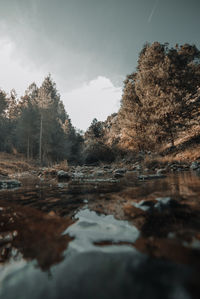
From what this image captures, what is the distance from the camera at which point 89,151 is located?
1845cm

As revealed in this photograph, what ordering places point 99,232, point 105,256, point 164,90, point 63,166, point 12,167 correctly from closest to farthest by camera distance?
point 105,256, point 99,232, point 164,90, point 63,166, point 12,167

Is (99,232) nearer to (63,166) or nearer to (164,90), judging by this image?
(63,166)

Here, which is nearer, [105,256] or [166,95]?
[105,256]

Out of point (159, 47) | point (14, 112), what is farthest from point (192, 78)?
point (14, 112)

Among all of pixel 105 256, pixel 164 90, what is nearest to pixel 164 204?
pixel 105 256

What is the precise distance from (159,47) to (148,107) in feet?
13.4

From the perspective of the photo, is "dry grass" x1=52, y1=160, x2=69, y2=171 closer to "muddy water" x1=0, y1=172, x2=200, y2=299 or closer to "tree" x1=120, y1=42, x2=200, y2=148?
"tree" x1=120, y1=42, x2=200, y2=148

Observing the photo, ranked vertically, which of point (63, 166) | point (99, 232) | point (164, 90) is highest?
point (164, 90)

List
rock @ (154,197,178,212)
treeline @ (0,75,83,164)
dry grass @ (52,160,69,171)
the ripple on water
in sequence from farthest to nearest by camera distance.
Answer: treeline @ (0,75,83,164), dry grass @ (52,160,69,171), rock @ (154,197,178,212), the ripple on water

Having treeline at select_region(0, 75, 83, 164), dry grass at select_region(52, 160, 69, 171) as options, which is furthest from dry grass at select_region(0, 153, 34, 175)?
treeline at select_region(0, 75, 83, 164)

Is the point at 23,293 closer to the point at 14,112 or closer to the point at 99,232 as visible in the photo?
the point at 99,232

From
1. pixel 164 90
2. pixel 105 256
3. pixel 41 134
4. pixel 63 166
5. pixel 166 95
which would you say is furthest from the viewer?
pixel 41 134

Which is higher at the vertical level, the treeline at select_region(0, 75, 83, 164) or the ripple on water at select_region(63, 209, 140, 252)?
the treeline at select_region(0, 75, 83, 164)

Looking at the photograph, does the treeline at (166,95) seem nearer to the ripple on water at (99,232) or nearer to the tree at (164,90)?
the tree at (164,90)
